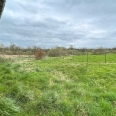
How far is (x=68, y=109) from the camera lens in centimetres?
565

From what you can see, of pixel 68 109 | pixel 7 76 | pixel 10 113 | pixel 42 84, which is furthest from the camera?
pixel 7 76

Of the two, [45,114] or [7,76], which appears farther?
[7,76]

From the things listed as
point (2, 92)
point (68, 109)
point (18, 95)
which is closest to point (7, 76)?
point (2, 92)

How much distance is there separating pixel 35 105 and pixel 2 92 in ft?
5.53

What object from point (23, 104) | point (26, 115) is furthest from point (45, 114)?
point (23, 104)

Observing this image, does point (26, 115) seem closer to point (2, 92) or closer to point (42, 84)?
point (2, 92)

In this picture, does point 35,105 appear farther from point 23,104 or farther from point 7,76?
point 7,76

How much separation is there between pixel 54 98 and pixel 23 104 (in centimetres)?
93

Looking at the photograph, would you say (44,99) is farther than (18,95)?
No

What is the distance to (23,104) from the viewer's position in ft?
19.2

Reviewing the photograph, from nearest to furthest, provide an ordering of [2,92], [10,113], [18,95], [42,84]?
[10,113]
[18,95]
[2,92]
[42,84]

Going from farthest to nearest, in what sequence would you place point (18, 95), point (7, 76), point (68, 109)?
1. point (7, 76)
2. point (18, 95)
3. point (68, 109)

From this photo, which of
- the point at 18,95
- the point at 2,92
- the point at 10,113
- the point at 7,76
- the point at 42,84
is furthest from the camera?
the point at 7,76

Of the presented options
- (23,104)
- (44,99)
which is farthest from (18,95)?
(44,99)
